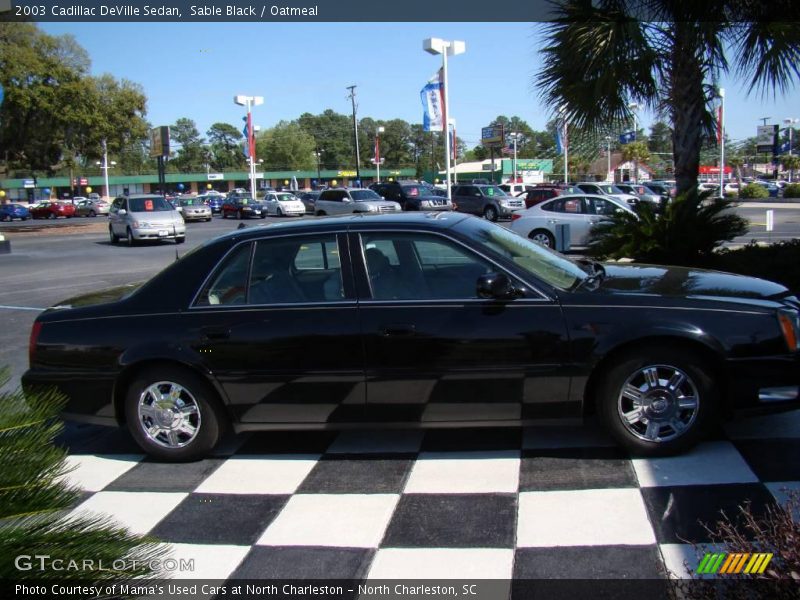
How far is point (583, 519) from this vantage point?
376 cm

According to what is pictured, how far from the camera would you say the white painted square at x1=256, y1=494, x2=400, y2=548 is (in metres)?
3.74

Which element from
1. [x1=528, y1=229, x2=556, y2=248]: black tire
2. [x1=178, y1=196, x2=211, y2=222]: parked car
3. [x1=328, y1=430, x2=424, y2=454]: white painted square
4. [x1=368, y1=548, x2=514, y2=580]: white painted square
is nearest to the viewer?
[x1=368, y1=548, x2=514, y2=580]: white painted square

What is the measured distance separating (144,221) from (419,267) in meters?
23.0

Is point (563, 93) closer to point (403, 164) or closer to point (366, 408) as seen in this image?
point (366, 408)

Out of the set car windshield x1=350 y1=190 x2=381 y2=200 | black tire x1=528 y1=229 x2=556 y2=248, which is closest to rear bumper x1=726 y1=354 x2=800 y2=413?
black tire x1=528 y1=229 x2=556 y2=248

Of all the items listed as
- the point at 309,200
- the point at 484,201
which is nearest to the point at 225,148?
the point at 309,200

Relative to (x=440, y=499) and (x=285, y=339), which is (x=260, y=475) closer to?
(x=285, y=339)

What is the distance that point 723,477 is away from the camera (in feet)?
13.4

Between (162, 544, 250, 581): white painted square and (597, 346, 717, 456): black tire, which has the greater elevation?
(597, 346, 717, 456): black tire

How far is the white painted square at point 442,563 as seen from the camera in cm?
331

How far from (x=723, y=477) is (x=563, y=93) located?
24.4 ft

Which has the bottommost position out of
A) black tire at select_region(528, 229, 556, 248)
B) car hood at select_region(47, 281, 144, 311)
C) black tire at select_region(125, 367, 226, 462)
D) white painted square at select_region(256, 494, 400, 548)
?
white painted square at select_region(256, 494, 400, 548)

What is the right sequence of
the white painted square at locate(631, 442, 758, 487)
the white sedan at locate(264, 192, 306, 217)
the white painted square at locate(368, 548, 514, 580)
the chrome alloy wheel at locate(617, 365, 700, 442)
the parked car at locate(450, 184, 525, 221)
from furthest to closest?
the white sedan at locate(264, 192, 306, 217) < the parked car at locate(450, 184, 525, 221) < the chrome alloy wheel at locate(617, 365, 700, 442) < the white painted square at locate(631, 442, 758, 487) < the white painted square at locate(368, 548, 514, 580)

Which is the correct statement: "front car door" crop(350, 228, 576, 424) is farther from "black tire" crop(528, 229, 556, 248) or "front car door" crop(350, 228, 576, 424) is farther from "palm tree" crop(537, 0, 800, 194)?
"black tire" crop(528, 229, 556, 248)
